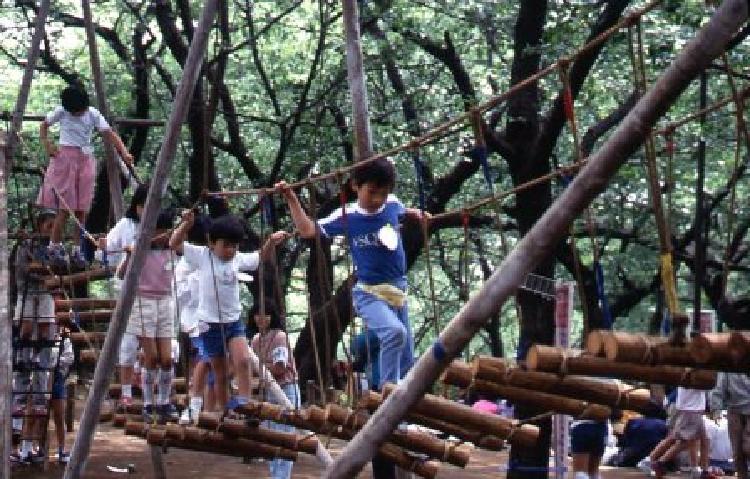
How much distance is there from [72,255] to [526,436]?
531cm

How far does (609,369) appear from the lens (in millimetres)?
4375

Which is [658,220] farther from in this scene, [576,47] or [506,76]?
[506,76]

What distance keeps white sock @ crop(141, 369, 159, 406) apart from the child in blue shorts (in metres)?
0.74

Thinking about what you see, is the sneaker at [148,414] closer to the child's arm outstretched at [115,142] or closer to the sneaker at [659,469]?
the child's arm outstretched at [115,142]

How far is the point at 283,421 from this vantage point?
6.62 metres

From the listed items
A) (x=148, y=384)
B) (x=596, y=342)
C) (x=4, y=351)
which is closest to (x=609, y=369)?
(x=596, y=342)

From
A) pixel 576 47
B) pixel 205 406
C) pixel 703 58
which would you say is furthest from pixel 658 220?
pixel 576 47

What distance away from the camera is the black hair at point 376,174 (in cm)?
640

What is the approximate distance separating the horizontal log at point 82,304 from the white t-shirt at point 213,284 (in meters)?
2.52

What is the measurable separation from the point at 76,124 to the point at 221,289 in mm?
2983

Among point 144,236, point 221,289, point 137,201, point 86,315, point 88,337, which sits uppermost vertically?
point 137,201

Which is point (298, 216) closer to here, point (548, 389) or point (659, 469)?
point (548, 389)

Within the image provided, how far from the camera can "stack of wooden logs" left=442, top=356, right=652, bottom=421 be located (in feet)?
16.0

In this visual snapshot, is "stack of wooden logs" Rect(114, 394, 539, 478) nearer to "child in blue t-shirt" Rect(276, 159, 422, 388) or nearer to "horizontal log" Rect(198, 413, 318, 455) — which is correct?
"horizontal log" Rect(198, 413, 318, 455)
